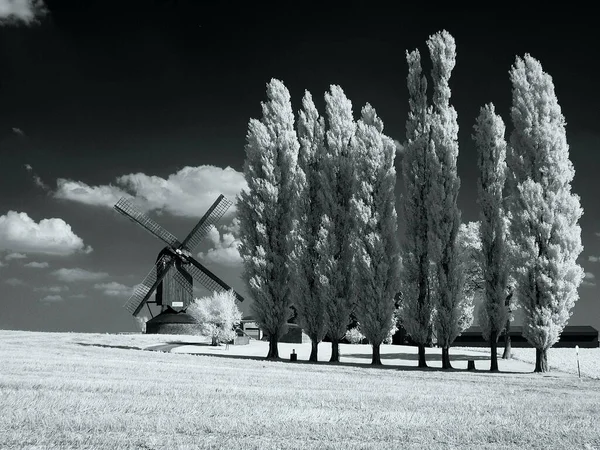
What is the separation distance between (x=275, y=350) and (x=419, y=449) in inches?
1144

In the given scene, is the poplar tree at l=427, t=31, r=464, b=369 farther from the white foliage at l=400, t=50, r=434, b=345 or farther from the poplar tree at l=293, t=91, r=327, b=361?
the poplar tree at l=293, t=91, r=327, b=361

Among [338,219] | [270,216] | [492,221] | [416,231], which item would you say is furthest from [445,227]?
[270,216]

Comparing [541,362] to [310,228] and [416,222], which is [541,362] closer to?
[416,222]

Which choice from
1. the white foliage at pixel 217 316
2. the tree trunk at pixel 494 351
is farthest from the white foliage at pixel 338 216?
the white foliage at pixel 217 316

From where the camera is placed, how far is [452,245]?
31.6m

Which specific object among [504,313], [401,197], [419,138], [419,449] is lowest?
[419,449]

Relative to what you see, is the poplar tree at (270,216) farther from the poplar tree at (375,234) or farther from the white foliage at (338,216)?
the poplar tree at (375,234)

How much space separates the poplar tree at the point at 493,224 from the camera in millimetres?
31672

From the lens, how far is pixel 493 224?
32.2 m

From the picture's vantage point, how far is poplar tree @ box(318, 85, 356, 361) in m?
33.3

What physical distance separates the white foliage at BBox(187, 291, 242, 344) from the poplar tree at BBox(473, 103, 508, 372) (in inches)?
1043

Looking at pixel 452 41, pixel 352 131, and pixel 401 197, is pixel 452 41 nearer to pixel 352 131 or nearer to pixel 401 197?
pixel 352 131

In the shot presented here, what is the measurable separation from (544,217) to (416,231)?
6.36 m

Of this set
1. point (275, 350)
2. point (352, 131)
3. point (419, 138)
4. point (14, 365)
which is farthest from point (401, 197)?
point (14, 365)
